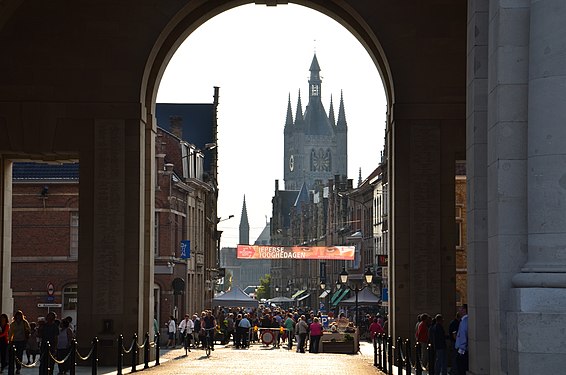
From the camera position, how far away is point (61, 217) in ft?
196

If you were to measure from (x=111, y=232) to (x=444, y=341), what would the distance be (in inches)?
415

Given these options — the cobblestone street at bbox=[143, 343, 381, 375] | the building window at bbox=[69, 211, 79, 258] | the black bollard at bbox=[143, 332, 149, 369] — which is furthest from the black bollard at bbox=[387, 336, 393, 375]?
the building window at bbox=[69, 211, 79, 258]

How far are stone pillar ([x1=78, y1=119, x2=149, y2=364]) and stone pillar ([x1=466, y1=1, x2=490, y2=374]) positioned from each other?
16160 millimetres

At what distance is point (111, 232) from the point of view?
3384 cm

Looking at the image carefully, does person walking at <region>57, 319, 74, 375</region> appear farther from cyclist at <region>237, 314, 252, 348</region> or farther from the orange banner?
the orange banner

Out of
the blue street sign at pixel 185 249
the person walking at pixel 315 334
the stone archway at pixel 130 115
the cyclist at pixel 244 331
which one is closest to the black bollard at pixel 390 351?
the stone archway at pixel 130 115

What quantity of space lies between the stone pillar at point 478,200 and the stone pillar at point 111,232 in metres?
16.2

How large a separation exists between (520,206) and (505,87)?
1.56 metres

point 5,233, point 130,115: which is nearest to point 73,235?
point 5,233

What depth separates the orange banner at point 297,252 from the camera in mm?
88000

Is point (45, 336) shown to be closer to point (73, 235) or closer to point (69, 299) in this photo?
point (69, 299)

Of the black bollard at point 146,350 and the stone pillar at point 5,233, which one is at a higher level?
the stone pillar at point 5,233

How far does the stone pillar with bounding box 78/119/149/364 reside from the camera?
3356 centimetres

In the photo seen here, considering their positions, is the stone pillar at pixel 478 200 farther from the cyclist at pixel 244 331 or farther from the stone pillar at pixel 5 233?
the cyclist at pixel 244 331
